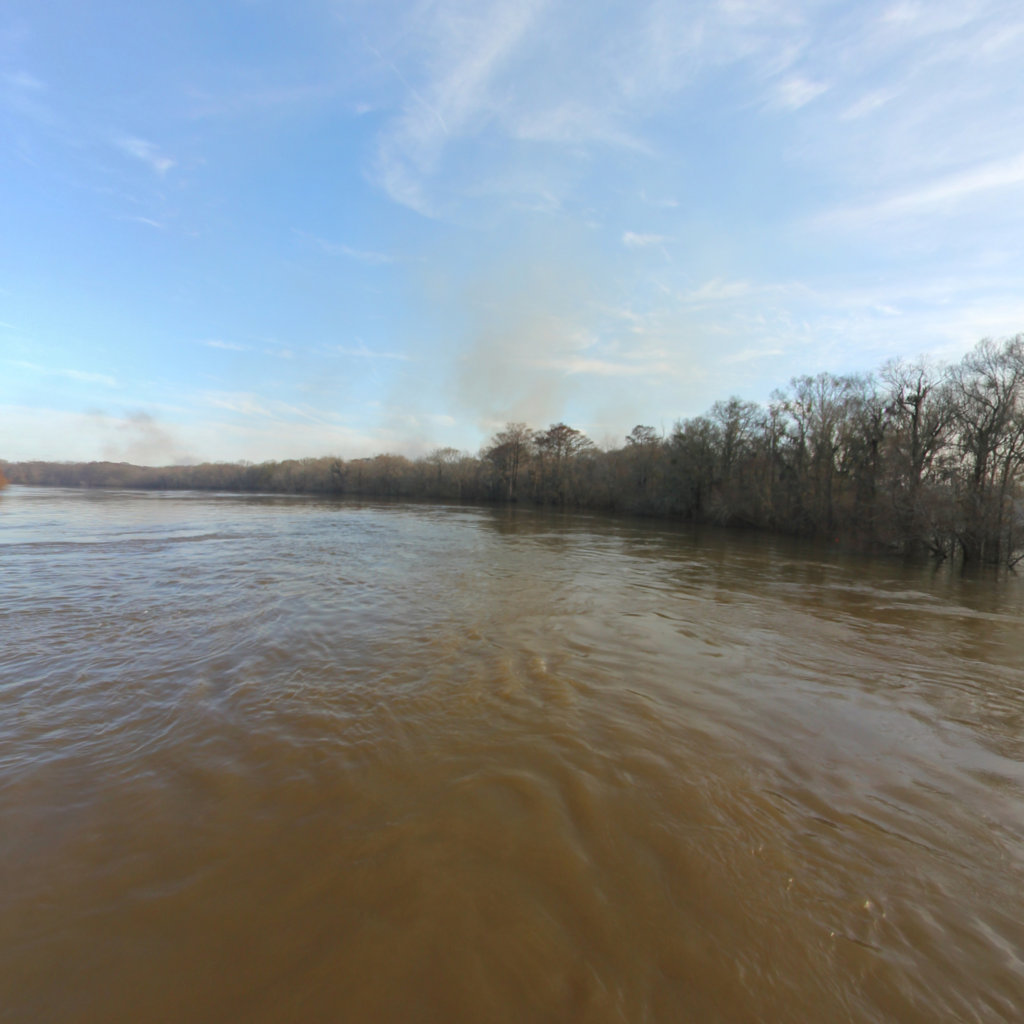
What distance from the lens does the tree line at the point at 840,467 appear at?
67.0 ft

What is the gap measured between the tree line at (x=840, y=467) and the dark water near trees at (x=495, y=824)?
1843cm

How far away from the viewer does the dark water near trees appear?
2.09 meters

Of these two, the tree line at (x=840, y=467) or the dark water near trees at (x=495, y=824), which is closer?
the dark water near trees at (x=495, y=824)

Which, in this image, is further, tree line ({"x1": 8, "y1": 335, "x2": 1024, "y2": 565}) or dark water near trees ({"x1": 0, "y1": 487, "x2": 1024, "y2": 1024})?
tree line ({"x1": 8, "y1": 335, "x2": 1024, "y2": 565})

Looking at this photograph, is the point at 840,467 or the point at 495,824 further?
the point at 840,467

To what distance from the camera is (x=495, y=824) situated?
10.2ft

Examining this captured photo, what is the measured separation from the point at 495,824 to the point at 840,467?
122 feet

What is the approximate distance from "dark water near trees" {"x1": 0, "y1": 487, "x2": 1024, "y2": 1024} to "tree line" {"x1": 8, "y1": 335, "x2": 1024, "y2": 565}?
1843 centimetres

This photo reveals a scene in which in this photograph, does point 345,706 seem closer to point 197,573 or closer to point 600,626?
point 600,626

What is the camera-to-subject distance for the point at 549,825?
10.3 ft

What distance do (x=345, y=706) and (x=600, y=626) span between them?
4.72m

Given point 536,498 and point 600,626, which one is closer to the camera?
point 600,626

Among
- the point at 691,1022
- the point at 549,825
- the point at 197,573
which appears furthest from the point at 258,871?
the point at 197,573

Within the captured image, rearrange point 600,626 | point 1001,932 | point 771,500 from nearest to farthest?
point 1001,932 → point 600,626 → point 771,500
